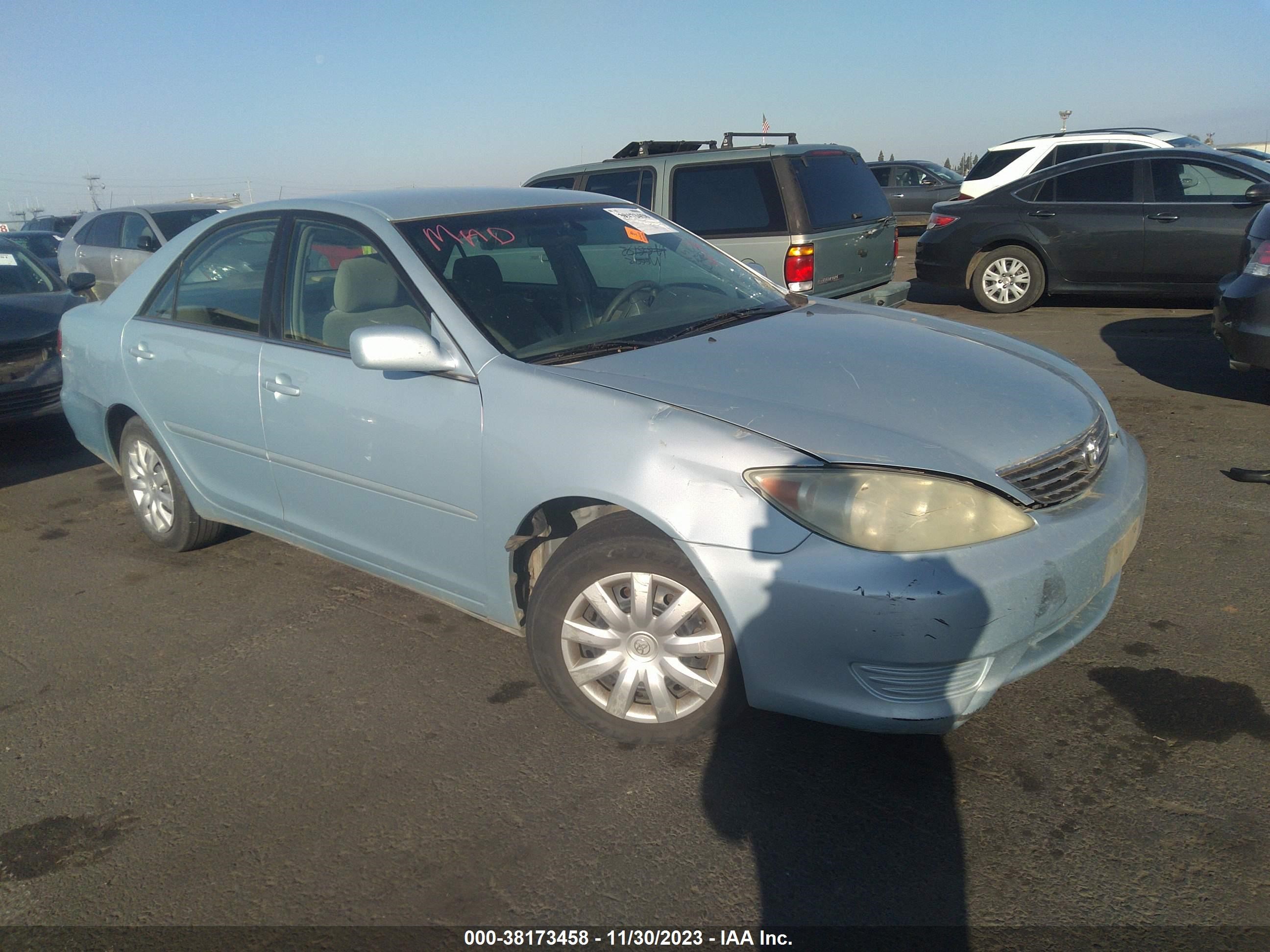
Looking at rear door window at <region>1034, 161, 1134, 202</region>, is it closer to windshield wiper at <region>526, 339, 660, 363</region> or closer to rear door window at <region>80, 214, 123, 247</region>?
windshield wiper at <region>526, 339, 660, 363</region>

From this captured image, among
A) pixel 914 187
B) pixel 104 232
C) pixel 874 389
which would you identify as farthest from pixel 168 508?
pixel 914 187

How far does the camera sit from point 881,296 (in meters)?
7.52

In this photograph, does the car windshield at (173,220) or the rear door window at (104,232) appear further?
the rear door window at (104,232)

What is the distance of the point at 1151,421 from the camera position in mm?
6008

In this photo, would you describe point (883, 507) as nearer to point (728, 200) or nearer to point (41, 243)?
point (728, 200)

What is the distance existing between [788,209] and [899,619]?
18.2 ft

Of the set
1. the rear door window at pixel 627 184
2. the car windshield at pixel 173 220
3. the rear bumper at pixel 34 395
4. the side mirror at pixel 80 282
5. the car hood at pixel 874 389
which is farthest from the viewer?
the car windshield at pixel 173 220

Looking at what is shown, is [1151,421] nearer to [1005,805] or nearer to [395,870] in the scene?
[1005,805]

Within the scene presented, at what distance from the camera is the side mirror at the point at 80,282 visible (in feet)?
25.3

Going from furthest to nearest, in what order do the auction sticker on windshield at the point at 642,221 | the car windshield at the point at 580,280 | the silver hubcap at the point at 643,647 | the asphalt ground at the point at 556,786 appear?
the auction sticker on windshield at the point at 642,221 < the car windshield at the point at 580,280 < the silver hubcap at the point at 643,647 < the asphalt ground at the point at 556,786

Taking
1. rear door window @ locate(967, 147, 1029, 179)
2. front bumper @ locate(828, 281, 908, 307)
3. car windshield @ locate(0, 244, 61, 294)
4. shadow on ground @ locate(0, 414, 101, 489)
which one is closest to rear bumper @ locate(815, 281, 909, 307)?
front bumper @ locate(828, 281, 908, 307)

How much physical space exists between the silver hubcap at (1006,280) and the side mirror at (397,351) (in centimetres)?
A: 849

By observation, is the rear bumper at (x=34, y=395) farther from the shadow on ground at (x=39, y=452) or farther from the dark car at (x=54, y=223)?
the dark car at (x=54, y=223)

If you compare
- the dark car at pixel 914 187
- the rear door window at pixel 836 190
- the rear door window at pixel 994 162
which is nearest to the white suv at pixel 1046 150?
the rear door window at pixel 994 162
